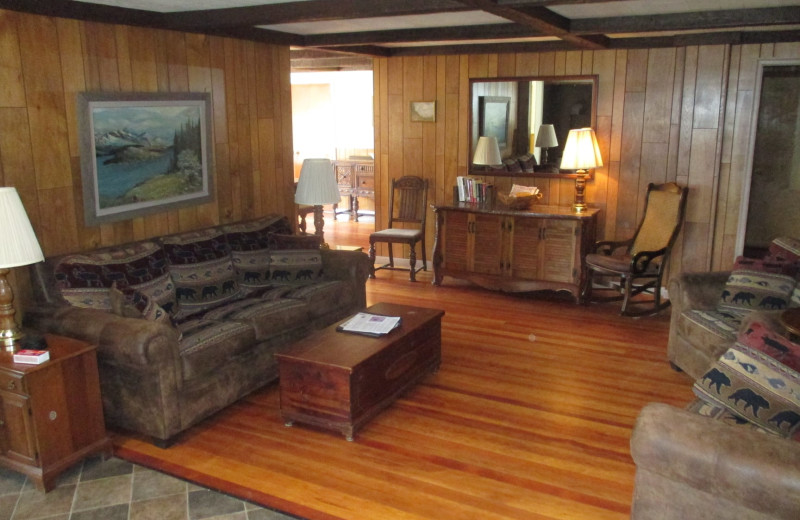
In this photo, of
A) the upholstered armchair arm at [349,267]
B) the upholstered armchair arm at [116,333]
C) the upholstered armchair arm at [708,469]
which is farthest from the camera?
the upholstered armchair arm at [349,267]

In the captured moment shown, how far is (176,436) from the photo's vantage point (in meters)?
3.41

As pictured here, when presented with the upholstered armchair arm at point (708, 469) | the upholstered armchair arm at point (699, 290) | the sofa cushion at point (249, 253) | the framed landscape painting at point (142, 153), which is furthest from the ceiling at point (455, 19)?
the upholstered armchair arm at point (708, 469)

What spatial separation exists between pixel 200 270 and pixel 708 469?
3170 mm

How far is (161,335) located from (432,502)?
4.80 ft

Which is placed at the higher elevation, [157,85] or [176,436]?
[157,85]

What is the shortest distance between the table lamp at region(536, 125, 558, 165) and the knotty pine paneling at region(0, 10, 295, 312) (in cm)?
225

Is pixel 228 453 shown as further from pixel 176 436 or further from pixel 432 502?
pixel 432 502

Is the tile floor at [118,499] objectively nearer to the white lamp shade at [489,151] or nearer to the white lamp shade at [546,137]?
the white lamp shade at [489,151]

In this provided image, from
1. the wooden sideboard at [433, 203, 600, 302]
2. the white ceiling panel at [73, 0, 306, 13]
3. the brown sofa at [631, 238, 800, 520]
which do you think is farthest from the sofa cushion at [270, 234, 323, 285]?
the brown sofa at [631, 238, 800, 520]

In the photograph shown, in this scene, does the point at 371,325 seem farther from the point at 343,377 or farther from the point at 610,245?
the point at 610,245

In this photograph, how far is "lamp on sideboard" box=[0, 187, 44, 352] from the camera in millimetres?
2916

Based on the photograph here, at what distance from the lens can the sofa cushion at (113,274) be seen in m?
3.54

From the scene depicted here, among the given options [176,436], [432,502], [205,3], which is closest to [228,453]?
[176,436]

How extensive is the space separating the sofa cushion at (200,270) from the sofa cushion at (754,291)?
3.04 metres
